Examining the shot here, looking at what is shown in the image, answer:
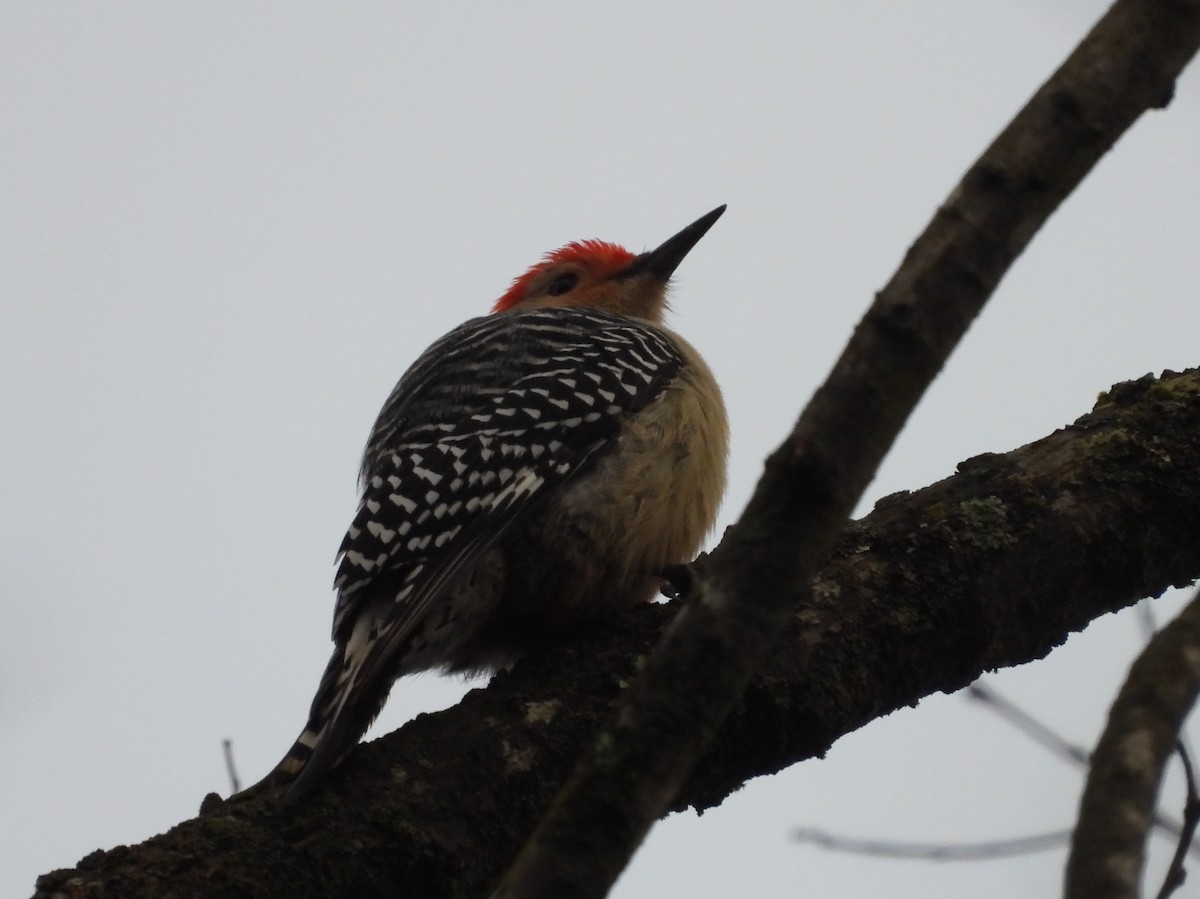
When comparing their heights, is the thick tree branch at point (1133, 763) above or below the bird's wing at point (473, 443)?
below

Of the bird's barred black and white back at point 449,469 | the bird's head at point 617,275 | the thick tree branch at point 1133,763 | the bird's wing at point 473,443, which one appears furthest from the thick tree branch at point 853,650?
the bird's head at point 617,275

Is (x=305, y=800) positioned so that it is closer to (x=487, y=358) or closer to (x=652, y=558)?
(x=652, y=558)

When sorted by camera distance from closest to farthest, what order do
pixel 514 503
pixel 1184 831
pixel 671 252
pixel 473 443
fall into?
pixel 1184 831 → pixel 514 503 → pixel 473 443 → pixel 671 252

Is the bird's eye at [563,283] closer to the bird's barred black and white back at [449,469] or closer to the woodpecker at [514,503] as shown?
the bird's barred black and white back at [449,469]

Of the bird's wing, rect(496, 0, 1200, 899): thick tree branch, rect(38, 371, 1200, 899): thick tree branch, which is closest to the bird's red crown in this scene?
the bird's wing

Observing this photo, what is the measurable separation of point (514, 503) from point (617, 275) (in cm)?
340

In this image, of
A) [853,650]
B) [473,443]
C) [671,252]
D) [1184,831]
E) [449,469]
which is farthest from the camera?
[671,252]

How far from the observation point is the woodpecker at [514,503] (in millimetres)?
4984

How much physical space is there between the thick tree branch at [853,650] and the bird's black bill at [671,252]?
391cm

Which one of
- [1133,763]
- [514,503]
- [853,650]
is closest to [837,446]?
[1133,763]

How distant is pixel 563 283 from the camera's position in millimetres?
8633

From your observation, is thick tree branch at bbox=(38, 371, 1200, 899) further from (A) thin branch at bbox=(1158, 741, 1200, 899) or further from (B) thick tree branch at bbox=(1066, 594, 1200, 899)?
(B) thick tree branch at bbox=(1066, 594, 1200, 899)

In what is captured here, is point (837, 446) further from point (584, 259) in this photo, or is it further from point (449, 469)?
point (584, 259)

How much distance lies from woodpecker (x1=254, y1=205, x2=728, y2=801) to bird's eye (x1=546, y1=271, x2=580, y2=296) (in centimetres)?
209
